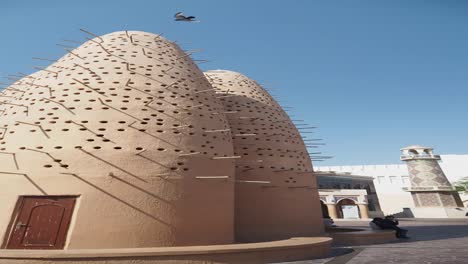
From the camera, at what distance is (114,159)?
27.3ft

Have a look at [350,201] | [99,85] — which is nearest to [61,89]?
[99,85]

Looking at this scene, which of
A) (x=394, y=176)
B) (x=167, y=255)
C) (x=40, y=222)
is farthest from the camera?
(x=394, y=176)

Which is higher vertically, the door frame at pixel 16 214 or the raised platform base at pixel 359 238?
the door frame at pixel 16 214

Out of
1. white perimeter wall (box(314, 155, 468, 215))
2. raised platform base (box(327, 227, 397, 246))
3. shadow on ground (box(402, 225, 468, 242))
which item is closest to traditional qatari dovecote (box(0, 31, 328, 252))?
raised platform base (box(327, 227, 397, 246))

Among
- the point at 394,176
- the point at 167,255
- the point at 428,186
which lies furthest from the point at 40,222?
the point at 394,176

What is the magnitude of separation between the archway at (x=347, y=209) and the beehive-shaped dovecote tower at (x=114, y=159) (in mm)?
36889

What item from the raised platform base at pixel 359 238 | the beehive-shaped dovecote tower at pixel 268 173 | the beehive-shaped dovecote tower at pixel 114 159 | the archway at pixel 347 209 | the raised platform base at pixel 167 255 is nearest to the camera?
the raised platform base at pixel 167 255

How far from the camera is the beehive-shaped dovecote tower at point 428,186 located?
41.4m

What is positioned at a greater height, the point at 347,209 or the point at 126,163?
the point at 347,209

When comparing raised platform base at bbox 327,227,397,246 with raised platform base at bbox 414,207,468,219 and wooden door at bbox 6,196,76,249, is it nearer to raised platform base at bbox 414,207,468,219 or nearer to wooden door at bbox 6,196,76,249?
wooden door at bbox 6,196,76,249

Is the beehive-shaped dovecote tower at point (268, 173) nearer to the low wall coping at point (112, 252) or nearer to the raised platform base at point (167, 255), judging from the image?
the raised platform base at point (167, 255)

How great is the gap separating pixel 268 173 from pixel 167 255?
7.00m

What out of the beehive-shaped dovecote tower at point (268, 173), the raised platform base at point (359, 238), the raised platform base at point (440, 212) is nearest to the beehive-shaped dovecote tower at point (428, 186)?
the raised platform base at point (440, 212)

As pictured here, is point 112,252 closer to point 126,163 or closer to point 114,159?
point 126,163
